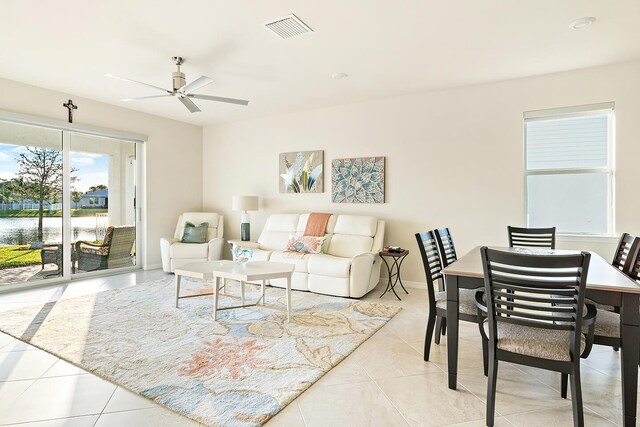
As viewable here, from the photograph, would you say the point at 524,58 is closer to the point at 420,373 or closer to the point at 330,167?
the point at 330,167

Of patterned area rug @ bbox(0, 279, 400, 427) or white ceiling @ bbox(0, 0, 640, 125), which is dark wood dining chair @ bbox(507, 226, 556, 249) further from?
white ceiling @ bbox(0, 0, 640, 125)

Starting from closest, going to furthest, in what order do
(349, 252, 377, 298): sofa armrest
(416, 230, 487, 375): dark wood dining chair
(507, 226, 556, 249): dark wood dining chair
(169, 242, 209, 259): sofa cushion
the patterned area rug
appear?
the patterned area rug < (416, 230, 487, 375): dark wood dining chair < (507, 226, 556, 249): dark wood dining chair < (349, 252, 377, 298): sofa armrest < (169, 242, 209, 259): sofa cushion

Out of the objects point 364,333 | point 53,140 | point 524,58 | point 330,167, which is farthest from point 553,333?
point 53,140

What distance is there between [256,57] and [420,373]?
10.7ft

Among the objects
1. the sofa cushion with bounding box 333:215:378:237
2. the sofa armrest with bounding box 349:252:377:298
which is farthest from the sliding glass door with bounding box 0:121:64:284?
the sofa armrest with bounding box 349:252:377:298

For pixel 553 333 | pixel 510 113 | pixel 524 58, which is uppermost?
pixel 524 58

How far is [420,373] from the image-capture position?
2398mm

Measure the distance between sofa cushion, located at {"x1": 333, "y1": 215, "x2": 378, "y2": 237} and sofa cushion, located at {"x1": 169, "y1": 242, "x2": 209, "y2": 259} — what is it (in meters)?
2.20

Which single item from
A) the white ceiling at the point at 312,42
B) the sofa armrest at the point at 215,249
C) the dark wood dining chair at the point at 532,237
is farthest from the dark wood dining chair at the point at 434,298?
the sofa armrest at the point at 215,249

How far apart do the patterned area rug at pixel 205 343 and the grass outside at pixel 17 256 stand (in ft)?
4.09

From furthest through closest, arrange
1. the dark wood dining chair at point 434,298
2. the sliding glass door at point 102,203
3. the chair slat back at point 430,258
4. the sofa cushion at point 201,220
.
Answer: the sofa cushion at point 201,220, the sliding glass door at point 102,203, the chair slat back at point 430,258, the dark wood dining chair at point 434,298

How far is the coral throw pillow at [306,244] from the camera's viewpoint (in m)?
4.80

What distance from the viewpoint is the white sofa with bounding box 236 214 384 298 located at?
4242 mm

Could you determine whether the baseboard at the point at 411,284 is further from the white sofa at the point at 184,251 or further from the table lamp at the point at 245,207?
the white sofa at the point at 184,251
